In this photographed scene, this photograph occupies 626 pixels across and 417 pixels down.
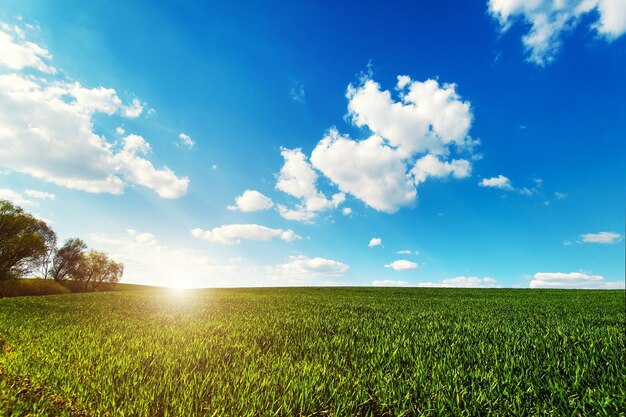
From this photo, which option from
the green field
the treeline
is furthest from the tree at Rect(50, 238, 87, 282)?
A: the green field

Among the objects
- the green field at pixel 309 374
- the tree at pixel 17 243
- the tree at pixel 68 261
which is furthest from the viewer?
the tree at pixel 68 261

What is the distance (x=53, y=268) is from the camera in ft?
189

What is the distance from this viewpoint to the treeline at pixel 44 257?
40.9 metres

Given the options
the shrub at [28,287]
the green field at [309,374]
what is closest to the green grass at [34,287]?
the shrub at [28,287]

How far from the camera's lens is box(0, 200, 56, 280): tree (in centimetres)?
4062

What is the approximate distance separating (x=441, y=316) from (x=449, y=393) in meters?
8.13

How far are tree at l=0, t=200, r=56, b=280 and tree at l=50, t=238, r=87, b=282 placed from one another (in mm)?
13318

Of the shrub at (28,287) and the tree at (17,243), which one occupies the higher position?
the tree at (17,243)

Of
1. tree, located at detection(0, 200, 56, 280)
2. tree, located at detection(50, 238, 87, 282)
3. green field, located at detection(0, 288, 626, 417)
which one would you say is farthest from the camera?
tree, located at detection(50, 238, 87, 282)

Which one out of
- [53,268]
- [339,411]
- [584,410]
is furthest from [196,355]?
[53,268]

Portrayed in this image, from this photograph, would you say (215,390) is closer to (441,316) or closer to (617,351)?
(617,351)

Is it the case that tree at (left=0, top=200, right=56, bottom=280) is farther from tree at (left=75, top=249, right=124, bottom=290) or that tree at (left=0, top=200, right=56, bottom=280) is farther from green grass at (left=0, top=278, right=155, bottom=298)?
tree at (left=75, top=249, right=124, bottom=290)

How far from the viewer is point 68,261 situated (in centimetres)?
5878

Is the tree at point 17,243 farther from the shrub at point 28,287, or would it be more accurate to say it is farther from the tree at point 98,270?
the tree at point 98,270
